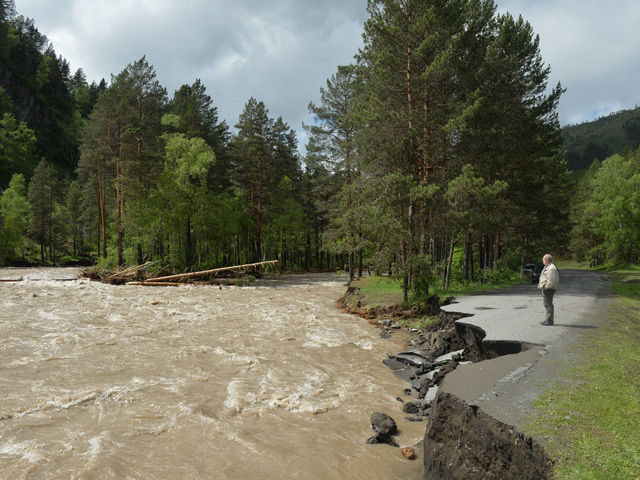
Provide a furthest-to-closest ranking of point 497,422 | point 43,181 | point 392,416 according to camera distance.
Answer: point 43,181 → point 392,416 → point 497,422

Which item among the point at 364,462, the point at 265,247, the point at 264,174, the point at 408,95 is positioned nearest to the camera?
the point at 364,462

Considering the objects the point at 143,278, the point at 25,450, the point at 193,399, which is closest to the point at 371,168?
the point at 193,399

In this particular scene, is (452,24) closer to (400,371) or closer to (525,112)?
(525,112)

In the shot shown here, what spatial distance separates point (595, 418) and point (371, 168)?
45.9 ft

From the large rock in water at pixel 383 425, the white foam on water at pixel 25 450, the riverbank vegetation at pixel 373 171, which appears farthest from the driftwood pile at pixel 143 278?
the white foam on water at pixel 25 450

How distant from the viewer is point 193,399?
682 centimetres

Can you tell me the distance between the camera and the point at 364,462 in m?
5.03

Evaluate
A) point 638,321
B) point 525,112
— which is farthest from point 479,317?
point 525,112

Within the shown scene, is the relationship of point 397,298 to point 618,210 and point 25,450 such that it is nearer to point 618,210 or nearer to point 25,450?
point 25,450

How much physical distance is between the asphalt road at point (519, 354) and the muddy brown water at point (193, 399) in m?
1.41

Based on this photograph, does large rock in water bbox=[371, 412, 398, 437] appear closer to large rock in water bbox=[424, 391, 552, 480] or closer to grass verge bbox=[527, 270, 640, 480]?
large rock in water bbox=[424, 391, 552, 480]

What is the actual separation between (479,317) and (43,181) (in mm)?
66226

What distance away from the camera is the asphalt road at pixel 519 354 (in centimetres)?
473

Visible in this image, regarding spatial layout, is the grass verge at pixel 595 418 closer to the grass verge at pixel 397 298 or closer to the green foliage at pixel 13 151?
the grass verge at pixel 397 298
